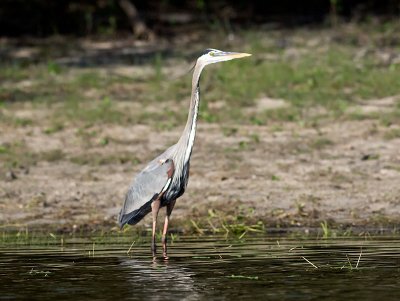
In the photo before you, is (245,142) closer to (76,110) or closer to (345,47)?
(76,110)

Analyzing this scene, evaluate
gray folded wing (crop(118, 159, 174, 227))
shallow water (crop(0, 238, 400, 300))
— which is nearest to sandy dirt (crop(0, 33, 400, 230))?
gray folded wing (crop(118, 159, 174, 227))

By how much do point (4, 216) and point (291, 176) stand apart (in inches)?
129

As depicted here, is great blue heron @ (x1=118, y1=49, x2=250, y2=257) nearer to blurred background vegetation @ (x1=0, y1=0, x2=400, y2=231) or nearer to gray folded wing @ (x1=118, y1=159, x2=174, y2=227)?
gray folded wing @ (x1=118, y1=159, x2=174, y2=227)

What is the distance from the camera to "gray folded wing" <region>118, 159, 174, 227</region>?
10.2 m

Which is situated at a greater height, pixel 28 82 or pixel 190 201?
pixel 28 82

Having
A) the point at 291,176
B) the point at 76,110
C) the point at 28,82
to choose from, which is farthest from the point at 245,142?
the point at 28,82

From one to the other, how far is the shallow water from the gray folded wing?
0.30 m

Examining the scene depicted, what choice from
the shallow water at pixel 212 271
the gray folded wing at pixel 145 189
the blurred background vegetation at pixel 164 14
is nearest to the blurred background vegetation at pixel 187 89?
the blurred background vegetation at pixel 164 14

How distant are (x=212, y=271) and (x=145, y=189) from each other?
1816mm

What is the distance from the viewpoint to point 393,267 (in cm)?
866

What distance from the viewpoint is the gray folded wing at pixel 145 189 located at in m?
10.2

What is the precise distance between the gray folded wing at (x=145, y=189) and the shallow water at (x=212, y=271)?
0.98ft

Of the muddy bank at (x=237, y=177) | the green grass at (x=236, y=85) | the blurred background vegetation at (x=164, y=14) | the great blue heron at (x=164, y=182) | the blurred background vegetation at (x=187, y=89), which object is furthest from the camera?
the blurred background vegetation at (x=164, y=14)

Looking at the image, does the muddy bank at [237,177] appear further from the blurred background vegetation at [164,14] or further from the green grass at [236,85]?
the blurred background vegetation at [164,14]
